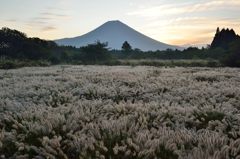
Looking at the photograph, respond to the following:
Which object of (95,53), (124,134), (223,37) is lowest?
(95,53)

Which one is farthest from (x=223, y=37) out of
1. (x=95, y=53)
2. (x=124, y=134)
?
(x=124, y=134)

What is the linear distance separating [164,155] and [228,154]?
78cm

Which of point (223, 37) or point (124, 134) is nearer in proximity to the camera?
point (124, 134)

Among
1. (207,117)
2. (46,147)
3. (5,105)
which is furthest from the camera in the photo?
(5,105)

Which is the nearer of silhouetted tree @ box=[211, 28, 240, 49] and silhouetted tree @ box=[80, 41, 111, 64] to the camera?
silhouetted tree @ box=[80, 41, 111, 64]

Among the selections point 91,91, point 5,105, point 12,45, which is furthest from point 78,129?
point 12,45

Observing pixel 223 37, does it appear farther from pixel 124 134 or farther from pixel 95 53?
pixel 124 134

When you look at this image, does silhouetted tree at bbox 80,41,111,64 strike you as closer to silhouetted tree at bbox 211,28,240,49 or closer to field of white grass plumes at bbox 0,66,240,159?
silhouetted tree at bbox 211,28,240,49

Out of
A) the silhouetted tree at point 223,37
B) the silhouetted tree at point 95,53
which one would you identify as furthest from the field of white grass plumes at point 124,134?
the silhouetted tree at point 223,37

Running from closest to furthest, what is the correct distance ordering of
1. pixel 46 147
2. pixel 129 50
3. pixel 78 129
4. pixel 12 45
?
pixel 46 147 → pixel 78 129 → pixel 12 45 → pixel 129 50

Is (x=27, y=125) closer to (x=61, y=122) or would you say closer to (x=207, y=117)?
(x=61, y=122)

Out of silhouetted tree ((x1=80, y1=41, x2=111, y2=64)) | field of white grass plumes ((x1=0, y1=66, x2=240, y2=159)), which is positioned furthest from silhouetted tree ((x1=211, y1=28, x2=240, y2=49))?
field of white grass plumes ((x1=0, y1=66, x2=240, y2=159))

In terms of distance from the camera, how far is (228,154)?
202 inches

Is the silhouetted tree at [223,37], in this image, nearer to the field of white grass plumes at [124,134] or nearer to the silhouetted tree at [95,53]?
the silhouetted tree at [95,53]
